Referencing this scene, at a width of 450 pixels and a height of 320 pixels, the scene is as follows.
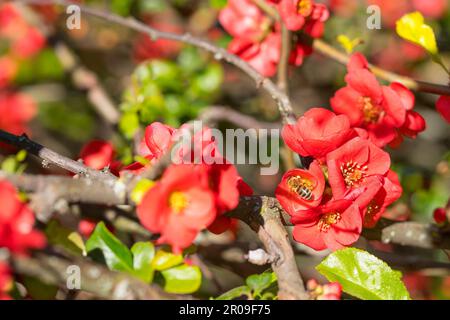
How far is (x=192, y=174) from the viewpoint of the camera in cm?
80

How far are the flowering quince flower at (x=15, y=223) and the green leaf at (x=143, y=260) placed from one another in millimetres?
137

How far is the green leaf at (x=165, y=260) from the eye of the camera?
0.98 metres

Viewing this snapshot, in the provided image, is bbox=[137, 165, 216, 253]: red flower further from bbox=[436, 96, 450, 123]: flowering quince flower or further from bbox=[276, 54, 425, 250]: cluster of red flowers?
bbox=[436, 96, 450, 123]: flowering quince flower

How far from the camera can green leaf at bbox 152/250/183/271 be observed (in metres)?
0.98

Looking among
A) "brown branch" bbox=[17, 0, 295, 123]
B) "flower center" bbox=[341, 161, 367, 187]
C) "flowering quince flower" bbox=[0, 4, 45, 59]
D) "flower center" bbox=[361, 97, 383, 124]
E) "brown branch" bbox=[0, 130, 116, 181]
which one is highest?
"flowering quince flower" bbox=[0, 4, 45, 59]

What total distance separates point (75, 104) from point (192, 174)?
1879 millimetres

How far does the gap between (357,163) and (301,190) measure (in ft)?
0.33

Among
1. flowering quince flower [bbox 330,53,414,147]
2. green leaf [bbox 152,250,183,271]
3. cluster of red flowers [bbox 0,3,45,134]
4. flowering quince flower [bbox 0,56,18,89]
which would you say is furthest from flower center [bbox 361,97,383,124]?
flowering quince flower [bbox 0,56,18,89]

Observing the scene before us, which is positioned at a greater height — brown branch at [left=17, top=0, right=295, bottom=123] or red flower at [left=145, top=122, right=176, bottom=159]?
brown branch at [left=17, top=0, right=295, bottom=123]

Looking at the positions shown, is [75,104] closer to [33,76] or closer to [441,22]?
[33,76]

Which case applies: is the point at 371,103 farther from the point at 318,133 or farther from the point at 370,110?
the point at 318,133

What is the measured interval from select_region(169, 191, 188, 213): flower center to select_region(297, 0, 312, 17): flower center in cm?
58

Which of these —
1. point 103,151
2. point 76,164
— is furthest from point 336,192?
point 103,151

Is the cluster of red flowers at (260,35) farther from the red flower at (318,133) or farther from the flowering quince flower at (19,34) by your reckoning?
the flowering quince flower at (19,34)
